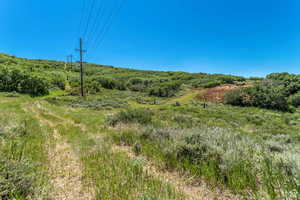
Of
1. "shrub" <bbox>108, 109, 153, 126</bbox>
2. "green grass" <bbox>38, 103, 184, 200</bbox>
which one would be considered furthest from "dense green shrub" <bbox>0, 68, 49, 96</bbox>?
"green grass" <bbox>38, 103, 184, 200</bbox>

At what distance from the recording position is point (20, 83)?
2425 centimetres

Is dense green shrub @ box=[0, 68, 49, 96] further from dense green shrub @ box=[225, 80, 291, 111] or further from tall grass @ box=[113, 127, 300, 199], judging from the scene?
dense green shrub @ box=[225, 80, 291, 111]

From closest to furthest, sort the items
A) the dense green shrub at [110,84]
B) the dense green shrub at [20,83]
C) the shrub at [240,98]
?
the shrub at [240,98] < the dense green shrub at [20,83] < the dense green shrub at [110,84]

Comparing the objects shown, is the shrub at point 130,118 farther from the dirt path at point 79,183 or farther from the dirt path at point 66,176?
the dirt path at point 79,183

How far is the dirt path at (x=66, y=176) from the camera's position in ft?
8.25

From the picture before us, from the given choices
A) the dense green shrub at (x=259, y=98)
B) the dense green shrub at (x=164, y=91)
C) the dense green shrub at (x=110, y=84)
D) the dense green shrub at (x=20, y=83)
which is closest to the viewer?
the dense green shrub at (x=259, y=98)

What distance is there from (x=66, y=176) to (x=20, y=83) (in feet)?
97.2

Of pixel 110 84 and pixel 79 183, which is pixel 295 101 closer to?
pixel 79 183

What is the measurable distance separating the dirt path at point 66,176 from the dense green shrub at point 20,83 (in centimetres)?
2635

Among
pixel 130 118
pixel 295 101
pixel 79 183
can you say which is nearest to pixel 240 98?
pixel 295 101

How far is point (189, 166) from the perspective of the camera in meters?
3.31

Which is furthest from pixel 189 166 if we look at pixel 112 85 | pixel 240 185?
pixel 112 85

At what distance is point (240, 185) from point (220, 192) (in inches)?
16.1

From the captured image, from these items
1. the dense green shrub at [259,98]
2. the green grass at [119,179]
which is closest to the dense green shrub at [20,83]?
the green grass at [119,179]
